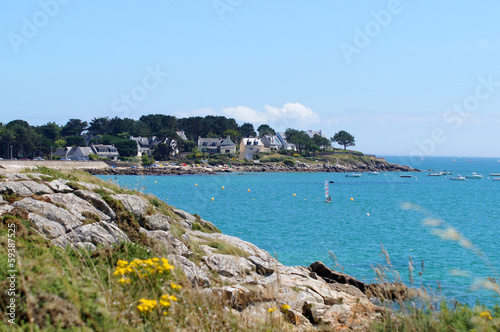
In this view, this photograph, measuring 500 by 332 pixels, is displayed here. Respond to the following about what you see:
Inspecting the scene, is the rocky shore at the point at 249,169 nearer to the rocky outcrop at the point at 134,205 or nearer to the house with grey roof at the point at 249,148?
the house with grey roof at the point at 249,148

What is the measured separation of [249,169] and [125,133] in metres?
48.5

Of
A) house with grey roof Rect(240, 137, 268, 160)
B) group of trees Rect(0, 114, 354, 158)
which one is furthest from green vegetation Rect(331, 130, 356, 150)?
house with grey roof Rect(240, 137, 268, 160)

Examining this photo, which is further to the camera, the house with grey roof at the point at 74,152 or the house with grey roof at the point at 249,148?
the house with grey roof at the point at 249,148

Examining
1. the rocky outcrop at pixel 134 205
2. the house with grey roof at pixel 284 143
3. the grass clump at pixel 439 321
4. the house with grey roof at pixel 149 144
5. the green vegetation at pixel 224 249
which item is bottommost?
the green vegetation at pixel 224 249

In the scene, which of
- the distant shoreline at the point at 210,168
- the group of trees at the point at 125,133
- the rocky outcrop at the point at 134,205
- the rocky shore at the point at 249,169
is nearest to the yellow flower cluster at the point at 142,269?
the rocky outcrop at the point at 134,205

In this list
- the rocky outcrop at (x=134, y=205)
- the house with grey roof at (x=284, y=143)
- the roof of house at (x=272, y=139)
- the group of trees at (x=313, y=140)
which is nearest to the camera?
the rocky outcrop at (x=134, y=205)

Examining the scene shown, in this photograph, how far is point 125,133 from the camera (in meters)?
151

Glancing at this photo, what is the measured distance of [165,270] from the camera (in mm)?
6035

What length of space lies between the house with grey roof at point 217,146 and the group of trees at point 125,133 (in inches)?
198

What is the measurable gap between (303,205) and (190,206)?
1374 cm

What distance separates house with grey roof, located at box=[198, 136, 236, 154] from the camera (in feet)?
492

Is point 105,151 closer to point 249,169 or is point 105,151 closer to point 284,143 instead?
point 249,169

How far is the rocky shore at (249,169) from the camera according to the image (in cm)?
10394

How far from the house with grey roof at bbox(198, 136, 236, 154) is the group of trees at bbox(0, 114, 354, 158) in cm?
503
